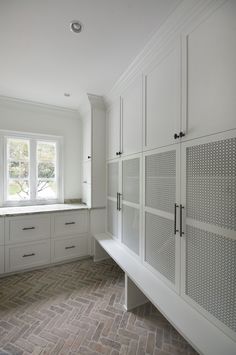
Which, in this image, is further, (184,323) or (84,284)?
(84,284)

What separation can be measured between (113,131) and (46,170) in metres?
1.69

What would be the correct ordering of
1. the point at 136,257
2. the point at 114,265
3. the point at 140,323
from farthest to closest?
the point at 114,265 → the point at 136,257 → the point at 140,323

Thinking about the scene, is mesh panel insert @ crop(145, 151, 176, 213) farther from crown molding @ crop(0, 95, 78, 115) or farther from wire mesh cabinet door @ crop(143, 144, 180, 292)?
crown molding @ crop(0, 95, 78, 115)

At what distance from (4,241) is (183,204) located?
8.68ft

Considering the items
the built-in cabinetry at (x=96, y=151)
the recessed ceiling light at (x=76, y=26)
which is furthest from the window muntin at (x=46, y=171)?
the recessed ceiling light at (x=76, y=26)

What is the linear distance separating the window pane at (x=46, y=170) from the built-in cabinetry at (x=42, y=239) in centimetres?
98

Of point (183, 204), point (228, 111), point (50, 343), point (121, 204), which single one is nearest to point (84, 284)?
point (50, 343)

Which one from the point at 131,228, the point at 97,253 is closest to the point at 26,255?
the point at 97,253

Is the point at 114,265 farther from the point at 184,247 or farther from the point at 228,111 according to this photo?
the point at 228,111

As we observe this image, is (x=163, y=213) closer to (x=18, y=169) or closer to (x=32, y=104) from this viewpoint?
(x=18, y=169)

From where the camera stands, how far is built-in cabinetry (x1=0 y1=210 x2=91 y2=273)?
2.64 m

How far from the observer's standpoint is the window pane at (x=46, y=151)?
3.51m

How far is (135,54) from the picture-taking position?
1.96 meters

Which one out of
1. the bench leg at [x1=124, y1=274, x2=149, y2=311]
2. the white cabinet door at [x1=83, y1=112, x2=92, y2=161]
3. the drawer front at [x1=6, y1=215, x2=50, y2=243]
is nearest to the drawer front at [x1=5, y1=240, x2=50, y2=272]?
the drawer front at [x1=6, y1=215, x2=50, y2=243]
